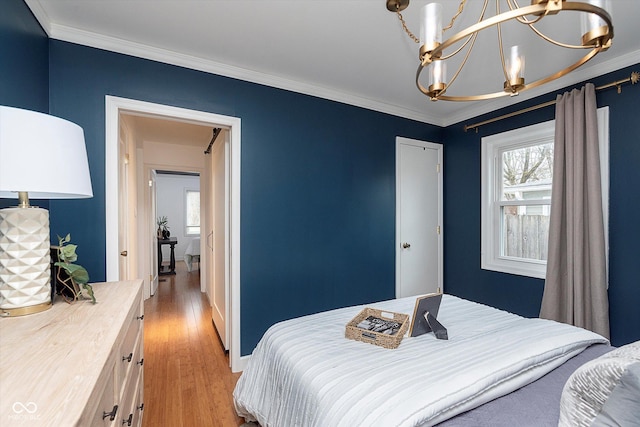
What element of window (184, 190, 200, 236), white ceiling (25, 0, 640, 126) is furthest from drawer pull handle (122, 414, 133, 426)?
window (184, 190, 200, 236)

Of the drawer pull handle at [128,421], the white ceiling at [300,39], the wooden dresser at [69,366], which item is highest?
the white ceiling at [300,39]

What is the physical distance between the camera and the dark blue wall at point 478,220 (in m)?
2.26

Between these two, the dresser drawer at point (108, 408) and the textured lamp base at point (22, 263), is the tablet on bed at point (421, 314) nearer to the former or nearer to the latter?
the dresser drawer at point (108, 408)

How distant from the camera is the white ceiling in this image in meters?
1.77

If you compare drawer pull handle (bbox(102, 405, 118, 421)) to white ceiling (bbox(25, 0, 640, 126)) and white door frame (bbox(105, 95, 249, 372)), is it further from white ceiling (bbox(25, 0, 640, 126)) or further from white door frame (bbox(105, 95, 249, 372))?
white ceiling (bbox(25, 0, 640, 126))

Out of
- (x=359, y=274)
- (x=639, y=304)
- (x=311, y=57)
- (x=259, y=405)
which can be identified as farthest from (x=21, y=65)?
(x=639, y=304)

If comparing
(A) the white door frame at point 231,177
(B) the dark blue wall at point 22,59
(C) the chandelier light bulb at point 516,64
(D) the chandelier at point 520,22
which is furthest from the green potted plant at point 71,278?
(C) the chandelier light bulb at point 516,64

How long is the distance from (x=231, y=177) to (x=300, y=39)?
1.15 m

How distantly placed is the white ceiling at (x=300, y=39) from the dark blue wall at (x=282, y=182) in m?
0.12

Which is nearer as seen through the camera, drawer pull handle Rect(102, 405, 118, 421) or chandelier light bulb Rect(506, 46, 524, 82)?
drawer pull handle Rect(102, 405, 118, 421)

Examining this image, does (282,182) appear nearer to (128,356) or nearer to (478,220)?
(128,356)

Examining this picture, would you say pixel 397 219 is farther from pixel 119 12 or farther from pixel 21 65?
pixel 21 65

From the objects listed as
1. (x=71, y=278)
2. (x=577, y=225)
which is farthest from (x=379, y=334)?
(x=577, y=225)

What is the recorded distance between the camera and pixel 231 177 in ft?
8.13
